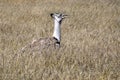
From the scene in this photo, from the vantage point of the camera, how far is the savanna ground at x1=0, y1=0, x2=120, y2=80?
5459mm

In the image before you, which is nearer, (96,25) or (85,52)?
(85,52)

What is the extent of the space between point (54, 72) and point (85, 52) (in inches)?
71.7

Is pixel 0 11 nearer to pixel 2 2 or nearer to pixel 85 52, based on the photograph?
pixel 2 2

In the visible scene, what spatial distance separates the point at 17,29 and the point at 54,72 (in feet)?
18.4

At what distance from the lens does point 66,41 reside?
30.0 ft

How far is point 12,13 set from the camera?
13938 millimetres

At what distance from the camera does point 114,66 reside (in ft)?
20.2

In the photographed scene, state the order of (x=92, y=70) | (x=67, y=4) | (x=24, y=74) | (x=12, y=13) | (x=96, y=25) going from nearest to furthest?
(x=24, y=74), (x=92, y=70), (x=96, y=25), (x=12, y=13), (x=67, y=4)

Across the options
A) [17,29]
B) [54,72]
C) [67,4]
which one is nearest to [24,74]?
[54,72]

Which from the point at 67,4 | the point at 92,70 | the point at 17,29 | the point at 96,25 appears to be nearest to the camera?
the point at 92,70

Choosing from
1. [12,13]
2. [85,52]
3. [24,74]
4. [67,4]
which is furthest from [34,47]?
[67,4]

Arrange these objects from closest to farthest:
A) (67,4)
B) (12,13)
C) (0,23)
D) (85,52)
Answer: (85,52) < (0,23) < (12,13) < (67,4)

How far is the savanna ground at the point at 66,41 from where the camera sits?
5.46 meters

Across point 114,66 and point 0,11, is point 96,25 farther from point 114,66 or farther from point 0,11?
point 114,66
